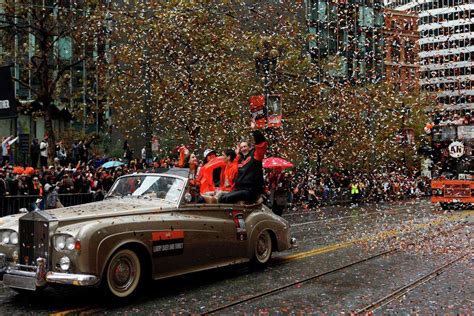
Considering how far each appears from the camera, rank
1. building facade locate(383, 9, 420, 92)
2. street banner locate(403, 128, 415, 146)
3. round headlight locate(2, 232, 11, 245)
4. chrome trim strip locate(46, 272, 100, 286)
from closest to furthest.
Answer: chrome trim strip locate(46, 272, 100, 286) → round headlight locate(2, 232, 11, 245) → building facade locate(383, 9, 420, 92) → street banner locate(403, 128, 415, 146)

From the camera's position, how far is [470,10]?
16.8 meters

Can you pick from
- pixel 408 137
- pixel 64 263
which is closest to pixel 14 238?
pixel 64 263

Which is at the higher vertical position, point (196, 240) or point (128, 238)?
point (128, 238)

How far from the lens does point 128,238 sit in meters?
7.68

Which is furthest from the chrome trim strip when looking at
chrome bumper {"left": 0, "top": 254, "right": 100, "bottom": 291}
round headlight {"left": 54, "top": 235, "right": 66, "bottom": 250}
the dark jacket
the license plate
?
the dark jacket

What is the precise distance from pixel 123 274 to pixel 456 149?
63.3ft

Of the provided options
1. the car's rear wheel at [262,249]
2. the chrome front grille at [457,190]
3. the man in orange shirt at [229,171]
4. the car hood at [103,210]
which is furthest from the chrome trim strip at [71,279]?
the chrome front grille at [457,190]

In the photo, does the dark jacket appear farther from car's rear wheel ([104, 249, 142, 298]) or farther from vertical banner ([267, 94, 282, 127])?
vertical banner ([267, 94, 282, 127])

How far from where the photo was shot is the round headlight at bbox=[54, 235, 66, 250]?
7.25 m

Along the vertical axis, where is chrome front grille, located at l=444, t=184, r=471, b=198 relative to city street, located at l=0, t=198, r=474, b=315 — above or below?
above

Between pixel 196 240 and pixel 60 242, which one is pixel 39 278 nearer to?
pixel 60 242

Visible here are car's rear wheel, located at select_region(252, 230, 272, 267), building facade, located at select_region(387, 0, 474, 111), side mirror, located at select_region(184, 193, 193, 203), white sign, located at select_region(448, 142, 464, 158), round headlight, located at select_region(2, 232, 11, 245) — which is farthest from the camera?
white sign, located at select_region(448, 142, 464, 158)

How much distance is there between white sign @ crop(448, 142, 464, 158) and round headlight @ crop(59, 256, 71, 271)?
1978cm

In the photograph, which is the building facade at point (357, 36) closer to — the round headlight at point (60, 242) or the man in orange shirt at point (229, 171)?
the man in orange shirt at point (229, 171)
